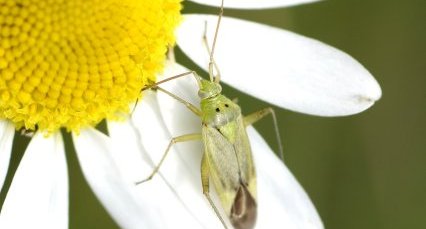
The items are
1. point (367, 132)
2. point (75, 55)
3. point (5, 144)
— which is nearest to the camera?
point (75, 55)

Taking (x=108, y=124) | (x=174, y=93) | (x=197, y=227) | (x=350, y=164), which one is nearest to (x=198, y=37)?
(x=174, y=93)

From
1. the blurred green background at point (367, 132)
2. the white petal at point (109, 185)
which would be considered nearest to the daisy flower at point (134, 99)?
the white petal at point (109, 185)

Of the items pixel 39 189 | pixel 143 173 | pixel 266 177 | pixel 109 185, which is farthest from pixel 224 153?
pixel 39 189

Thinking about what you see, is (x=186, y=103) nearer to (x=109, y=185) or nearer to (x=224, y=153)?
(x=224, y=153)

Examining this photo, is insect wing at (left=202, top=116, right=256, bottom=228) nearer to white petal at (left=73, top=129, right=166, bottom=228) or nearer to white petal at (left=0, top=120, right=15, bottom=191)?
white petal at (left=73, top=129, right=166, bottom=228)

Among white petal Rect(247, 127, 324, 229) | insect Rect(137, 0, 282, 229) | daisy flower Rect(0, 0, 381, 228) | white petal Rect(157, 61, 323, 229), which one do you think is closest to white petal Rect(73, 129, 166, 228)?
daisy flower Rect(0, 0, 381, 228)

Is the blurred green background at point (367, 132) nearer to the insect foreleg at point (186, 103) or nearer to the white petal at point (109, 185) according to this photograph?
the insect foreleg at point (186, 103)

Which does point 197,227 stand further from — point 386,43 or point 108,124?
point 386,43
